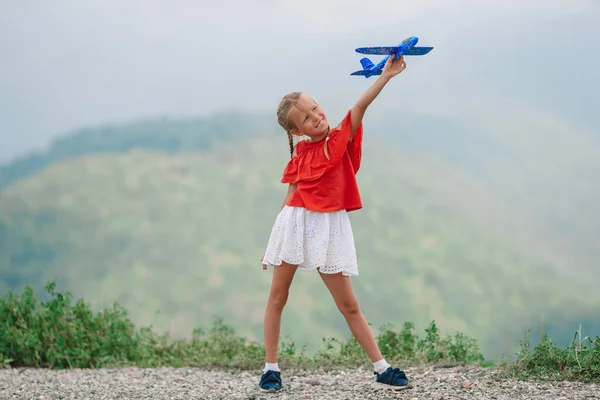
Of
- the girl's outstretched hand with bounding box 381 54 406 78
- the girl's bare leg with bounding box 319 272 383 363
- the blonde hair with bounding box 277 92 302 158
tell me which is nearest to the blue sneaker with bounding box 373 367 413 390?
the girl's bare leg with bounding box 319 272 383 363

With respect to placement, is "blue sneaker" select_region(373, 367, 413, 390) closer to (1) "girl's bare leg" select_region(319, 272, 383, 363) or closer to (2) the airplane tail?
(1) "girl's bare leg" select_region(319, 272, 383, 363)

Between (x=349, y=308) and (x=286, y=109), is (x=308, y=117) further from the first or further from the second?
(x=349, y=308)

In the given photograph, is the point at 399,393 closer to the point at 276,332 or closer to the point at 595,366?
the point at 276,332

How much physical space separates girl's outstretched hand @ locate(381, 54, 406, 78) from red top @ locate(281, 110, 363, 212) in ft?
1.08

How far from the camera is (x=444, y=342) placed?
6238mm

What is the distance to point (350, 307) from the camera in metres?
4.80

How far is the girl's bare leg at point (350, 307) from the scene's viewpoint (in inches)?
187

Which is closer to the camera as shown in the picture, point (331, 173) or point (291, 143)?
point (331, 173)

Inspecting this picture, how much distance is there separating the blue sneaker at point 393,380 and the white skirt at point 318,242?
0.70 meters

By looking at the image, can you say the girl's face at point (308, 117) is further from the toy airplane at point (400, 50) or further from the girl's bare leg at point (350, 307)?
the girl's bare leg at point (350, 307)

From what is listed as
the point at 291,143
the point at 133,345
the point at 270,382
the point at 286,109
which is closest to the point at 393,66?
the point at 286,109

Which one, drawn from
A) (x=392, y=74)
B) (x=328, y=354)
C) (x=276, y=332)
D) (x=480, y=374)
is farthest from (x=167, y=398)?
(x=392, y=74)

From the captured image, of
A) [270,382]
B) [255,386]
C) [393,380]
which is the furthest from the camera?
[255,386]

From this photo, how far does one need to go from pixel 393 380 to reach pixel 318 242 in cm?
102
